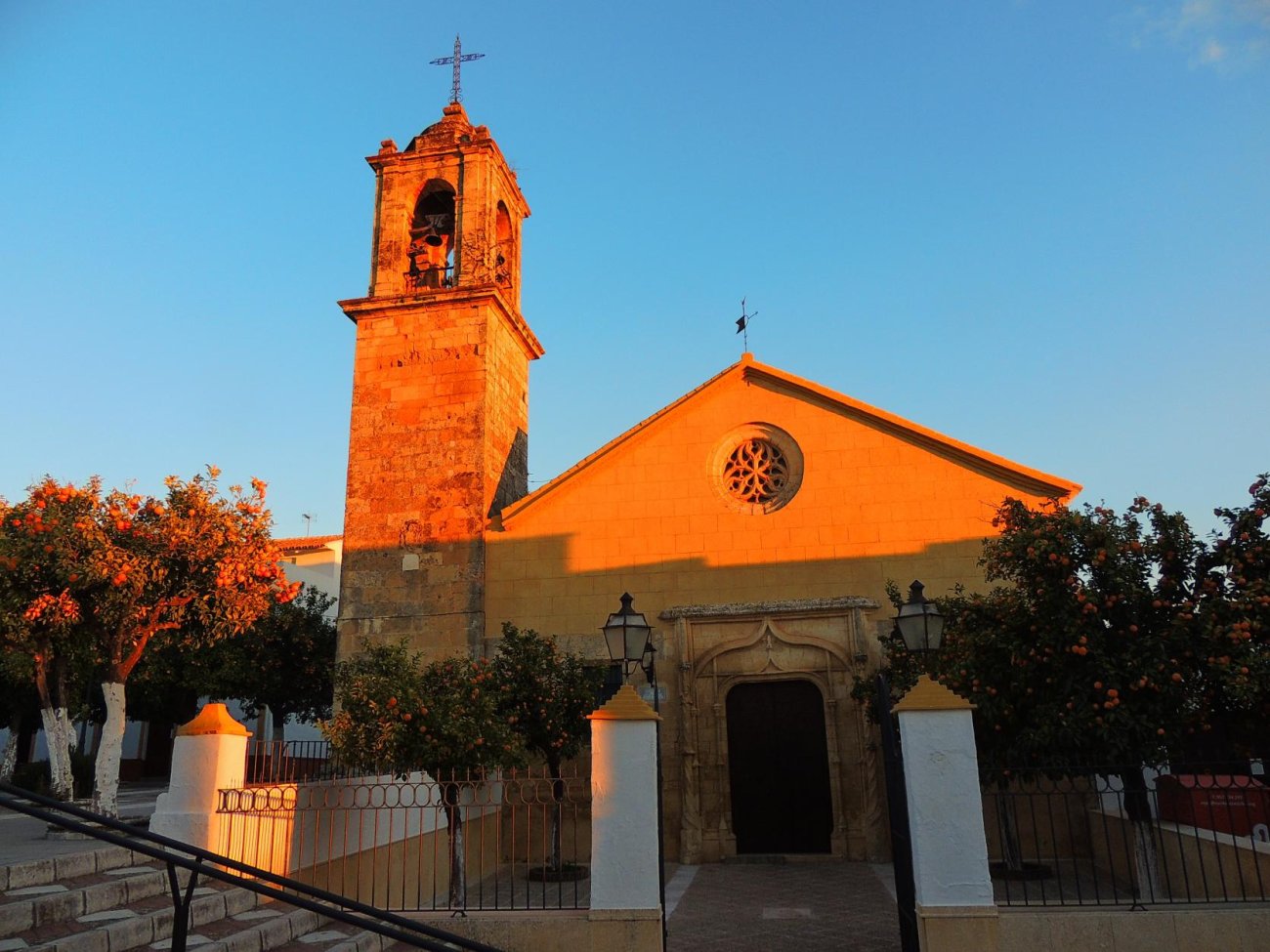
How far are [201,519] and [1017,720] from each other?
10.6 meters

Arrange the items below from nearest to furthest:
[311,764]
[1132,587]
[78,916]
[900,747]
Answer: [78,916] → [900,747] → [1132,587] → [311,764]

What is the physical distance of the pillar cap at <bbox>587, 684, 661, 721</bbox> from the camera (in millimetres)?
7438

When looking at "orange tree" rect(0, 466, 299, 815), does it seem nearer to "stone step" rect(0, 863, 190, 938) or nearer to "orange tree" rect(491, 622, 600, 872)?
"orange tree" rect(491, 622, 600, 872)

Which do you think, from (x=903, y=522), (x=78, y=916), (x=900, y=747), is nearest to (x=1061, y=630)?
(x=900, y=747)

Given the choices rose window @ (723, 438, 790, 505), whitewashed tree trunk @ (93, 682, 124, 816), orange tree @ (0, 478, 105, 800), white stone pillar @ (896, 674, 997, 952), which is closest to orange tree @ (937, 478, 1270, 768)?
white stone pillar @ (896, 674, 997, 952)

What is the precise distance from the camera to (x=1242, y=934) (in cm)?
677

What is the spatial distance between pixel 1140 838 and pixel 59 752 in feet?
46.9

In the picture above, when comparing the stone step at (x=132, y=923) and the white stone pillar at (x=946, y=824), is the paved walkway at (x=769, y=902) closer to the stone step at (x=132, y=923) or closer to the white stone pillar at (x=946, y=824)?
the white stone pillar at (x=946, y=824)

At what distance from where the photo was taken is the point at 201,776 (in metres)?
7.93

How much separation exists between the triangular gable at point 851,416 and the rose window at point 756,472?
108 centimetres

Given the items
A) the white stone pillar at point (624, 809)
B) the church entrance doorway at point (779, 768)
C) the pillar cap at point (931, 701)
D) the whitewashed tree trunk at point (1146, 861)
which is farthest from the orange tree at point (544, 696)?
the whitewashed tree trunk at point (1146, 861)

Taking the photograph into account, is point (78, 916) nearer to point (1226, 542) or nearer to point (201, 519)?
point (201, 519)

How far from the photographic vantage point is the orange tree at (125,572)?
12.0 meters

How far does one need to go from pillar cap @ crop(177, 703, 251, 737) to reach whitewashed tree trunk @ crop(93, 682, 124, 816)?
13.8 ft
